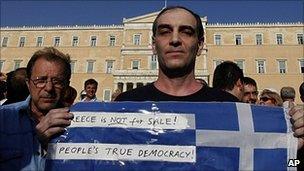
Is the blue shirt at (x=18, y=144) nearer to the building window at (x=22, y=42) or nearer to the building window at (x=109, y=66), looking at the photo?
the building window at (x=109, y=66)

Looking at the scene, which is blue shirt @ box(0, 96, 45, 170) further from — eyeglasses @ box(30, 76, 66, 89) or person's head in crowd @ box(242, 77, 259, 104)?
person's head in crowd @ box(242, 77, 259, 104)

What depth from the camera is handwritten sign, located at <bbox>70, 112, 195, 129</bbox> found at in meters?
2.21

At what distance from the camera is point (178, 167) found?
2107 mm

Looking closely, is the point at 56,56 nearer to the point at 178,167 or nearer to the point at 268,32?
the point at 178,167

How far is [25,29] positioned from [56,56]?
168ft

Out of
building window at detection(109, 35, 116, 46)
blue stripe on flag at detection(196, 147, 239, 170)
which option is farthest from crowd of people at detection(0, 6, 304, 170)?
building window at detection(109, 35, 116, 46)

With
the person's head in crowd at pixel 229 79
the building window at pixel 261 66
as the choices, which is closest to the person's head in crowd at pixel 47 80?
the person's head in crowd at pixel 229 79

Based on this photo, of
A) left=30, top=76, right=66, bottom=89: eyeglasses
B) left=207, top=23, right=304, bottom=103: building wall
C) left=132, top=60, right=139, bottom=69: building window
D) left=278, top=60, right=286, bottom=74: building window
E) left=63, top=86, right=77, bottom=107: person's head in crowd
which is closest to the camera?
left=30, top=76, right=66, bottom=89: eyeglasses

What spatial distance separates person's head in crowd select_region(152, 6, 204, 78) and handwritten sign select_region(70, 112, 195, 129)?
1.17 feet

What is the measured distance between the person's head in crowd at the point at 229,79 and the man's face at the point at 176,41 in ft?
4.83

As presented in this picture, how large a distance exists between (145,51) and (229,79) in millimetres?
40786

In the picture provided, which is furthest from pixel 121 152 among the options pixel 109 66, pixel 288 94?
pixel 109 66

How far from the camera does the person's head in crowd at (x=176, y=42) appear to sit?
2.37m

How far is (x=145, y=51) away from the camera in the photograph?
44406 mm
